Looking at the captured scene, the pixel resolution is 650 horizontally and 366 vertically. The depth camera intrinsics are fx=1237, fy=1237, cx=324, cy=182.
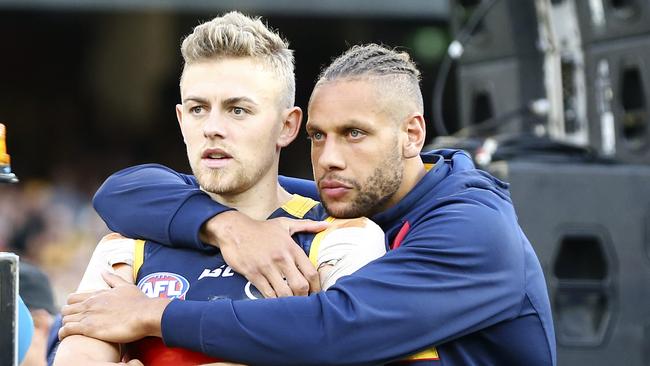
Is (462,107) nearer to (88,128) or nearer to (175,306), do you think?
(175,306)

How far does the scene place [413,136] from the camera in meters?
3.38

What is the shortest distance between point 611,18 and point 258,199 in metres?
2.60

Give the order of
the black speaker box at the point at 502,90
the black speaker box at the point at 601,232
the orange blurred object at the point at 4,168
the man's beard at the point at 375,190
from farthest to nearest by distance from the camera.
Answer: the black speaker box at the point at 502,90 → the black speaker box at the point at 601,232 → the man's beard at the point at 375,190 → the orange blurred object at the point at 4,168

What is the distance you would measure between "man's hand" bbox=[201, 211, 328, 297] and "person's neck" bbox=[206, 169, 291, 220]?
0.14 meters

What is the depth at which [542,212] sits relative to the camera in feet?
15.8

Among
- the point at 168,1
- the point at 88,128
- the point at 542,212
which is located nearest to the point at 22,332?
the point at 542,212

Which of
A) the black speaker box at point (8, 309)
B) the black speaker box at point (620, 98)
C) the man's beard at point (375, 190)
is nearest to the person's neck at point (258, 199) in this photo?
the man's beard at point (375, 190)

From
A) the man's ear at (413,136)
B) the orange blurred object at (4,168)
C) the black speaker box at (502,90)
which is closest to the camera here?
the orange blurred object at (4,168)

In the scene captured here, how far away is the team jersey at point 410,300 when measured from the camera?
9.44ft

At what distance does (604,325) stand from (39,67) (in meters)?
12.6

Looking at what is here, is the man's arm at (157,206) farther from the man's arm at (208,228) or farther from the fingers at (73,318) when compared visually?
the fingers at (73,318)

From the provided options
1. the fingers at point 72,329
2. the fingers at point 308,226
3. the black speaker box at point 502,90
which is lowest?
the black speaker box at point 502,90

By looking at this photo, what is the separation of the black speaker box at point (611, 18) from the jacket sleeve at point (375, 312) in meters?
2.37

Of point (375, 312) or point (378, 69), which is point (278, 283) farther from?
point (378, 69)
